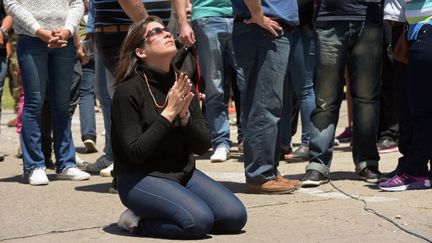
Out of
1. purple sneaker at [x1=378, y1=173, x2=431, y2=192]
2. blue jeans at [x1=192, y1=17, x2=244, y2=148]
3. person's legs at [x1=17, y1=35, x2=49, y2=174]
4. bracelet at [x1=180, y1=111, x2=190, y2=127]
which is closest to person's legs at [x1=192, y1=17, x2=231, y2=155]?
blue jeans at [x1=192, y1=17, x2=244, y2=148]

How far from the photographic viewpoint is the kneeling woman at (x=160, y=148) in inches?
213

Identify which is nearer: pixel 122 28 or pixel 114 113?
pixel 114 113

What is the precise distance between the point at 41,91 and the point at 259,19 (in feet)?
6.63

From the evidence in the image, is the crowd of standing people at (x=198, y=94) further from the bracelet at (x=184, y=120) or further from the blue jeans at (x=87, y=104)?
the blue jeans at (x=87, y=104)

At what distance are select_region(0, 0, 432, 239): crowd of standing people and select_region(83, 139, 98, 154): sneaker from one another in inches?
45.4

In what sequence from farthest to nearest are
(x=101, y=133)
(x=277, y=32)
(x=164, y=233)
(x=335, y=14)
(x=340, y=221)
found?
(x=101, y=133), (x=335, y=14), (x=277, y=32), (x=340, y=221), (x=164, y=233)

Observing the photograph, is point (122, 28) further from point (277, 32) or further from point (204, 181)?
point (204, 181)

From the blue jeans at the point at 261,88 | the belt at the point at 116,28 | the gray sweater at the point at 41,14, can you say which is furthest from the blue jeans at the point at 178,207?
the gray sweater at the point at 41,14

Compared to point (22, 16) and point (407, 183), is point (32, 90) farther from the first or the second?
point (407, 183)

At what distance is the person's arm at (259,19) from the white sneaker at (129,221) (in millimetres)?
1730

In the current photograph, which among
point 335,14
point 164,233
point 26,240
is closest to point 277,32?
point 335,14

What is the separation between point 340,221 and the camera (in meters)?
5.79

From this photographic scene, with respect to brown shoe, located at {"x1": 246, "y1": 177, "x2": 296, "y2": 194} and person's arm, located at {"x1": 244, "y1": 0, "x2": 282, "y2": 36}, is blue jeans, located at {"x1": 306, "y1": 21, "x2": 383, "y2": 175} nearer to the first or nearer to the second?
brown shoe, located at {"x1": 246, "y1": 177, "x2": 296, "y2": 194}

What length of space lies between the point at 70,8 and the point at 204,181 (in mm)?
2617
